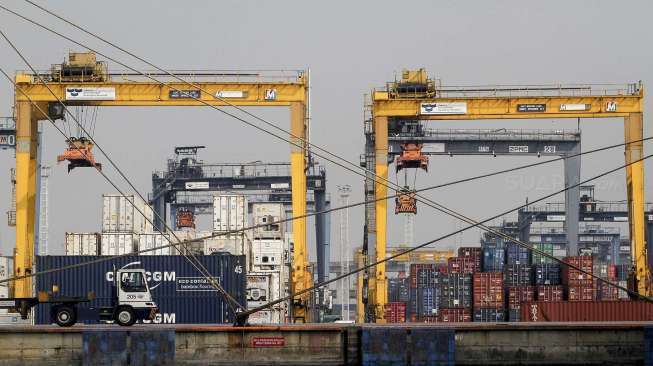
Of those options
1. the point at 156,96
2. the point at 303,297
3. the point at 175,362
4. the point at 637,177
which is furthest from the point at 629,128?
the point at 175,362

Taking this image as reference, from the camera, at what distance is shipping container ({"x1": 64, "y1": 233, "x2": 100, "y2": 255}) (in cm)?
6209

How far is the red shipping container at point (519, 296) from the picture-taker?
67.7 metres

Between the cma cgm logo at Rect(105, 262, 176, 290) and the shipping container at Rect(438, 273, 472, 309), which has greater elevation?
the cma cgm logo at Rect(105, 262, 176, 290)

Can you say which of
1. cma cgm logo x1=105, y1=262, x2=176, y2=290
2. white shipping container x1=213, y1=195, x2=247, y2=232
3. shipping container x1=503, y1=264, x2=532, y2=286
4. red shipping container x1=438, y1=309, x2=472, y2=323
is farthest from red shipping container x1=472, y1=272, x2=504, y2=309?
cma cgm logo x1=105, y1=262, x2=176, y2=290

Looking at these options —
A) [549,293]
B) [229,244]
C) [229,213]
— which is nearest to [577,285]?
[549,293]

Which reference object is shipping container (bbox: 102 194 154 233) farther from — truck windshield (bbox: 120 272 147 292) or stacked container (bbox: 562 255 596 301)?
truck windshield (bbox: 120 272 147 292)

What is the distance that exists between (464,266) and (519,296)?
201 inches

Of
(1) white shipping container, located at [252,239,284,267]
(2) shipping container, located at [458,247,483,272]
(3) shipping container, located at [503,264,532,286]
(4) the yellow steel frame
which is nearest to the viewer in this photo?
(4) the yellow steel frame

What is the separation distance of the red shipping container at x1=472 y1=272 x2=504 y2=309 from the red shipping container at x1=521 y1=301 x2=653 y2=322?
13063 mm

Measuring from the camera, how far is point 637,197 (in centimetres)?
6178

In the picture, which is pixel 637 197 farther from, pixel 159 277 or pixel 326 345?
pixel 326 345

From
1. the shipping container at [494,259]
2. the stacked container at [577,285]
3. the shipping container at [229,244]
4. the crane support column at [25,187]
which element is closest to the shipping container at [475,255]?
the shipping container at [494,259]

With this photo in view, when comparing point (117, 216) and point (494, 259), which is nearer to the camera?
point (494, 259)

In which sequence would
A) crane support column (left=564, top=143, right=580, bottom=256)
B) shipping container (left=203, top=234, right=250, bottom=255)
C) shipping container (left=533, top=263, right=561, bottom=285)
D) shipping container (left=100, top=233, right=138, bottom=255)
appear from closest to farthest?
1. shipping container (left=100, top=233, right=138, bottom=255)
2. shipping container (left=203, top=234, right=250, bottom=255)
3. shipping container (left=533, top=263, right=561, bottom=285)
4. crane support column (left=564, top=143, right=580, bottom=256)
